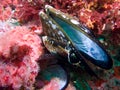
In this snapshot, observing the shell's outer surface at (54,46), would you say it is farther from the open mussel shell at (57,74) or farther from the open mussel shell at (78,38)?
the open mussel shell at (57,74)

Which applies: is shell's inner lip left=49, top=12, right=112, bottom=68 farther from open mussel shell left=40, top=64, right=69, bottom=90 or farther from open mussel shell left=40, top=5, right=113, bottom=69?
open mussel shell left=40, top=64, right=69, bottom=90

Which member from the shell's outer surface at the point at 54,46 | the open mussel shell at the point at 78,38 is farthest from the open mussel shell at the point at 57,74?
the open mussel shell at the point at 78,38

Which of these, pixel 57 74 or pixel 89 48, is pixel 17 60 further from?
pixel 89 48

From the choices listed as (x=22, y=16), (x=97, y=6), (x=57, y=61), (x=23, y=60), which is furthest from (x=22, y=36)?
(x=97, y=6)

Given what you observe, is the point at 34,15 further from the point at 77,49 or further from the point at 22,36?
the point at 77,49

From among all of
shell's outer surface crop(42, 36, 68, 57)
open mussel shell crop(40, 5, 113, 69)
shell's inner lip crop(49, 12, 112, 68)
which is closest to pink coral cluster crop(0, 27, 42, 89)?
shell's outer surface crop(42, 36, 68, 57)

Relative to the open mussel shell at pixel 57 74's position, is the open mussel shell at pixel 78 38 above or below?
above
